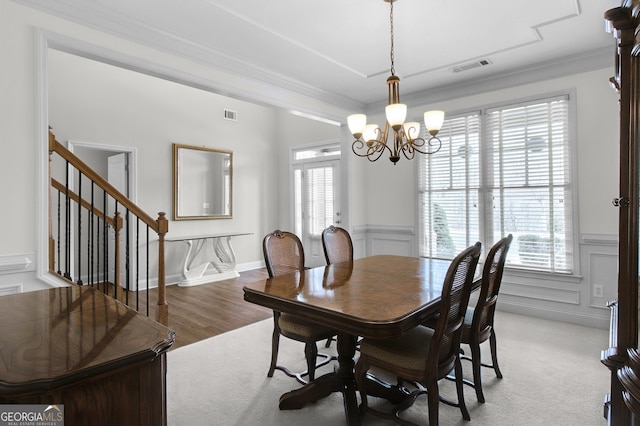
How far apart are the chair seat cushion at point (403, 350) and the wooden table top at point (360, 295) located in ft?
0.64

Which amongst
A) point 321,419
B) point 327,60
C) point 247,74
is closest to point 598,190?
point 327,60

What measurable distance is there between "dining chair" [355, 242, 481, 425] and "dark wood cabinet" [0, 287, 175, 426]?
1.10m

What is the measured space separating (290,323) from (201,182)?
13.8ft

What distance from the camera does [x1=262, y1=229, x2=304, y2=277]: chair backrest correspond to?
8.54ft

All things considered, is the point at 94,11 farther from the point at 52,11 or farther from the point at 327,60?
the point at 327,60

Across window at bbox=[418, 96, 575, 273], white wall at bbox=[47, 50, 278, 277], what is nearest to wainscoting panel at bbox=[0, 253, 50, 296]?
white wall at bbox=[47, 50, 278, 277]

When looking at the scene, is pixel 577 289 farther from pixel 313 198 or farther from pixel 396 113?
pixel 313 198

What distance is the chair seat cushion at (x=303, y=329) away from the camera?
2.20 m

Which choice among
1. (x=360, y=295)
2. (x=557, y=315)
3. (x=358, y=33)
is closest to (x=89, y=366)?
(x=360, y=295)

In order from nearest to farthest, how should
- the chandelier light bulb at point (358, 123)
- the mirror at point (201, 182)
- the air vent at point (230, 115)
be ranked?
the chandelier light bulb at point (358, 123) → the mirror at point (201, 182) → the air vent at point (230, 115)

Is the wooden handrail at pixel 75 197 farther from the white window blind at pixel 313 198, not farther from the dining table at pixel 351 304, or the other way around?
the white window blind at pixel 313 198

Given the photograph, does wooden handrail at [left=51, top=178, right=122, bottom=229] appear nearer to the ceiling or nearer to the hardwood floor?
the hardwood floor

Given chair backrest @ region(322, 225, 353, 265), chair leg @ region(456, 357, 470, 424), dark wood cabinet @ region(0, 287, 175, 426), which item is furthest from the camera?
chair backrest @ region(322, 225, 353, 265)

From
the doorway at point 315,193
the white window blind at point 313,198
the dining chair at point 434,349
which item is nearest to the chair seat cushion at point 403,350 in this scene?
the dining chair at point 434,349
